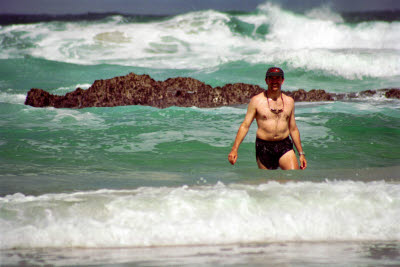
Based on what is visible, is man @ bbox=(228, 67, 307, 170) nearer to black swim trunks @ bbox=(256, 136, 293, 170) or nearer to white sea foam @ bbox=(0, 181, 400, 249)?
black swim trunks @ bbox=(256, 136, 293, 170)

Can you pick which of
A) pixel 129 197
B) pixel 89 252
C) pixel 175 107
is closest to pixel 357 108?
pixel 175 107

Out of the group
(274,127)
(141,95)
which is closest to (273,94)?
(274,127)

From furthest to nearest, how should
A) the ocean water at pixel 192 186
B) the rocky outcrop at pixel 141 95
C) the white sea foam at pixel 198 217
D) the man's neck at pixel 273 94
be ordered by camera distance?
the rocky outcrop at pixel 141 95 → the man's neck at pixel 273 94 → the white sea foam at pixel 198 217 → the ocean water at pixel 192 186

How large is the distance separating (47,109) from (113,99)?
161 cm

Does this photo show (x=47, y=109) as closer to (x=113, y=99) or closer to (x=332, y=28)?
(x=113, y=99)

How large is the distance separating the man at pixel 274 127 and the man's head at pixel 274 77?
4 centimetres

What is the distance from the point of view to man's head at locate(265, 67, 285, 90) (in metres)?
5.52

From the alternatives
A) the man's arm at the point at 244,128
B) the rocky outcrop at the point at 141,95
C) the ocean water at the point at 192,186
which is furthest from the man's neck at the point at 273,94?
the rocky outcrop at the point at 141,95

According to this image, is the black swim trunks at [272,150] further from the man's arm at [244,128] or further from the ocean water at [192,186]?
the man's arm at [244,128]

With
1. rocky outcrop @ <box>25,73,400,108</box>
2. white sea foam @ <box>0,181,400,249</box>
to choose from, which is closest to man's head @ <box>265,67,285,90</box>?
white sea foam @ <box>0,181,400,249</box>

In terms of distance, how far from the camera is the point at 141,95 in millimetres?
13023

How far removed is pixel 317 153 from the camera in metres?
9.19

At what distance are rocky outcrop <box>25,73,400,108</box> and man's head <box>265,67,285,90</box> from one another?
290 inches

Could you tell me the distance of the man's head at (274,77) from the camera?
552 cm
